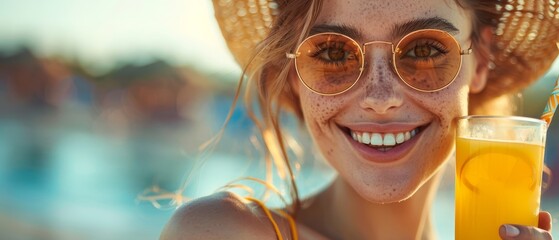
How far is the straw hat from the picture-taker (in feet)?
9.56

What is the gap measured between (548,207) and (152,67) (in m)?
20.6

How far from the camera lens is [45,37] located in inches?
1164

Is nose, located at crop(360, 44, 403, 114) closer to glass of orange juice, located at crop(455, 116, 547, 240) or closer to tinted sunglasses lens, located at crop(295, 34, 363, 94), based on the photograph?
tinted sunglasses lens, located at crop(295, 34, 363, 94)

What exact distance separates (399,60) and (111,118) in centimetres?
2156

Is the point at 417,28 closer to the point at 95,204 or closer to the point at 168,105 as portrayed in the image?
the point at 95,204

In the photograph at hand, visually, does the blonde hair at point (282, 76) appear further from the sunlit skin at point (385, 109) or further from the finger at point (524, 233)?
the finger at point (524, 233)

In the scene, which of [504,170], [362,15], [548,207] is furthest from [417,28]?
[548,207]

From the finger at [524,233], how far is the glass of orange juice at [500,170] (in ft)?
0.15

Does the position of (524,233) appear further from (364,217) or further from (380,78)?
(364,217)

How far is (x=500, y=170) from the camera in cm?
211

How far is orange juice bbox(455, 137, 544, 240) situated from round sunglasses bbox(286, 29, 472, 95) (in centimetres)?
33

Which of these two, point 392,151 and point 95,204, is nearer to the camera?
point 392,151

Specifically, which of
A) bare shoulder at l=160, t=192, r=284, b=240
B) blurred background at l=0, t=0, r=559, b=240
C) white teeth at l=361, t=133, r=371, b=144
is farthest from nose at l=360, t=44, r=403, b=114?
blurred background at l=0, t=0, r=559, b=240

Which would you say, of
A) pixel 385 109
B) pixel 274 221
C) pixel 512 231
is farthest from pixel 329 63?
pixel 512 231
